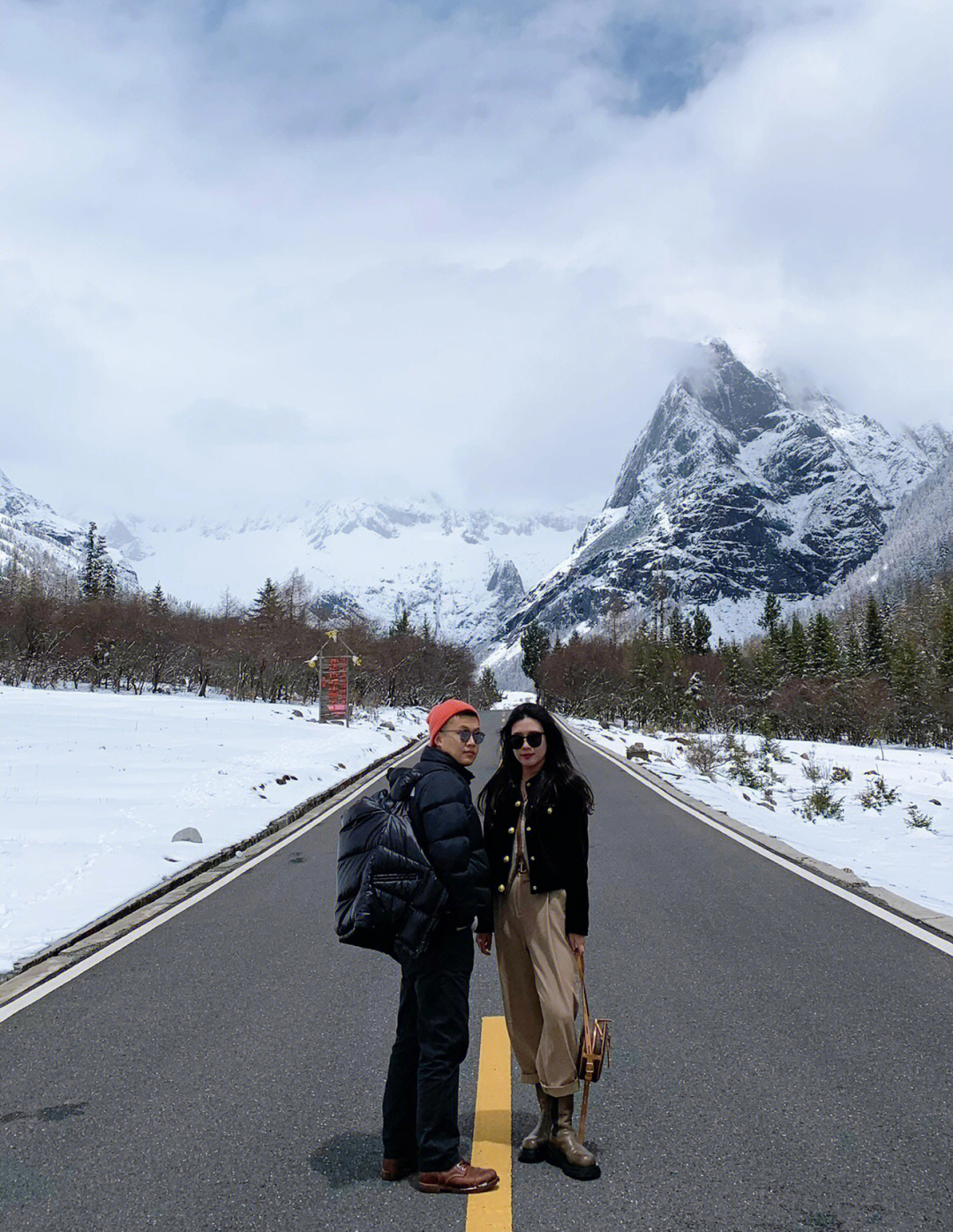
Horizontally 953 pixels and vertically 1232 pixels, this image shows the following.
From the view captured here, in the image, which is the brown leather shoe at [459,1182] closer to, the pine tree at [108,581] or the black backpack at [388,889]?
the black backpack at [388,889]

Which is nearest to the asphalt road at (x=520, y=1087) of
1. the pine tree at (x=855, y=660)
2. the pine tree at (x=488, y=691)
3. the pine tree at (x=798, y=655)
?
the pine tree at (x=855, y=660)

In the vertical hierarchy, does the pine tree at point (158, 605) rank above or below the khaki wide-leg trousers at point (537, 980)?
above

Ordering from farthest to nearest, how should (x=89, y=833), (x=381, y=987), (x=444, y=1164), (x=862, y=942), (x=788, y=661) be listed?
(x=788, y=661) < (x=89, y=833) < (x=862, y=942) < (x=381, y=987) < (x=444, y=1164)

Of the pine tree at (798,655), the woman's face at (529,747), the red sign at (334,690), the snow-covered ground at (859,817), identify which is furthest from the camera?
the pine tree at (798,655)

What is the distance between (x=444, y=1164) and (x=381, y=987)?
2374 mm

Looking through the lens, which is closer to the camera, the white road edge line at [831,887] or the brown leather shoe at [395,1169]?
the brown leather shoe at [395,1169]

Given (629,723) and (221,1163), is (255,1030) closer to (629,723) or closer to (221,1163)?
(221,1163)

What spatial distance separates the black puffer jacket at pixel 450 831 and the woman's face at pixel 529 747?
16.3 inches

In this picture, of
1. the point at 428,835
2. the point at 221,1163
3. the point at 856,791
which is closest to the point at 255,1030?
the point at 221,1163

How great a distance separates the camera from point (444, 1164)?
3.09m

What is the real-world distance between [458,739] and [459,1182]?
158cm

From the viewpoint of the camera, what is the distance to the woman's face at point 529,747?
11.7 ft

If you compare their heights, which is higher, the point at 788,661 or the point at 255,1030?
the point at 788,661

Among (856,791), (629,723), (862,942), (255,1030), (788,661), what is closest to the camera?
(255,1030)
